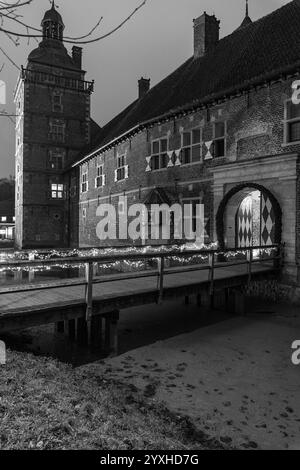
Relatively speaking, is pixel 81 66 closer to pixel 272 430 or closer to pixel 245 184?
pixel 245 184

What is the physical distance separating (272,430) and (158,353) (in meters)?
3.08

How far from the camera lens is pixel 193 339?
786 cm

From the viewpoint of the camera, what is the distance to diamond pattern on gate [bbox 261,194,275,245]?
38.3 feet

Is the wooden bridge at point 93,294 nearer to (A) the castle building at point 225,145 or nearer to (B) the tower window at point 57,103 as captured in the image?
(A) the castle building at point 225,145

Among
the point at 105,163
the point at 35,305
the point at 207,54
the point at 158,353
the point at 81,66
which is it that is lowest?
the point at 158,353

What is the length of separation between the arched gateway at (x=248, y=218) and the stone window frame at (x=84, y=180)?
45.5 ft

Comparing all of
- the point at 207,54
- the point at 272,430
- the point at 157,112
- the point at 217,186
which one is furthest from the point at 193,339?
the point at 207,54

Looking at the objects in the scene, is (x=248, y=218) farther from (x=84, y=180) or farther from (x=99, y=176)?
(x=84, y=180)

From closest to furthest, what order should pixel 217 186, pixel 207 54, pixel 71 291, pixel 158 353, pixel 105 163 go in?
pixel 158 353
pixel 71 291
pixel 217 186
pixel 207 54
pixel 105 163

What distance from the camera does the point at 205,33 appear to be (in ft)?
57.2

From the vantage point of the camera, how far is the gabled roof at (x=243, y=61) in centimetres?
1151

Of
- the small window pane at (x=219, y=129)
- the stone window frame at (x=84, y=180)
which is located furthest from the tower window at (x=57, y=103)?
the small window pane at (x=219, y=129)

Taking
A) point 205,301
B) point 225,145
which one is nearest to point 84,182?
point 225,145

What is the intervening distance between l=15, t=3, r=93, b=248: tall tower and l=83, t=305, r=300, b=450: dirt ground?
22.5m
